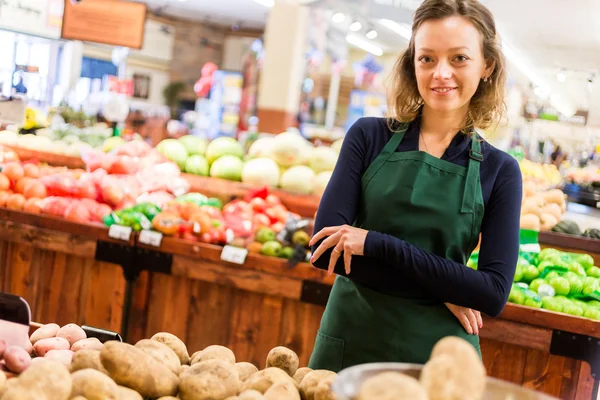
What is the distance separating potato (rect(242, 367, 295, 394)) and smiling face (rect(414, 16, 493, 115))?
2.60 ft

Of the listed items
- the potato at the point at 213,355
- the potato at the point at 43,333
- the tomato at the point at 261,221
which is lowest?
the potato at the point at 43,333

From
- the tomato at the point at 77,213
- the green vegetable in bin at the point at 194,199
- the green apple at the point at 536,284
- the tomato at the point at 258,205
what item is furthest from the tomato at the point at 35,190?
the green apple at the point at 536,284

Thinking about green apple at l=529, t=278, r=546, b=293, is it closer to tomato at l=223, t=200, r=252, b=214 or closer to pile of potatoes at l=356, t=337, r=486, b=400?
tomato at l=223, t=200, r=252, b=214

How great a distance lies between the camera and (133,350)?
1371mm

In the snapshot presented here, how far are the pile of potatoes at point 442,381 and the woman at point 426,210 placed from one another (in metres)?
0.82

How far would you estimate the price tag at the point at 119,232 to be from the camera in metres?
3.67

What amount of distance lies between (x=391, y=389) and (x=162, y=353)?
0.78m

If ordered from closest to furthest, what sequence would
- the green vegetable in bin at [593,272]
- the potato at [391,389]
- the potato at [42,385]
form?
the potato at [391,389]
the potato at [42,385]
the green vegetable in bin at [593,272]

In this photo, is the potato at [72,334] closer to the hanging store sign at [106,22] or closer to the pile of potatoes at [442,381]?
the pile of potatoes at [442,381]

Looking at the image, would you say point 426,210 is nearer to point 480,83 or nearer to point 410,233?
point 410,233

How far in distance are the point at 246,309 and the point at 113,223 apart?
871 mm

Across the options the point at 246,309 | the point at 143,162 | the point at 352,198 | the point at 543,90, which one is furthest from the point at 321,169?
the point at 543,90

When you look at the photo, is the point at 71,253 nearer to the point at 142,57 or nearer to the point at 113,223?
the point at 113,223

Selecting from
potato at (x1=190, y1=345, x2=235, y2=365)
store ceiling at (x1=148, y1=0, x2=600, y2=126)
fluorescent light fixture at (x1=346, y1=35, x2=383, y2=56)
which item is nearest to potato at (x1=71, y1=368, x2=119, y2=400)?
potato at (x1=190, y1=345, x2=235, y2=365)
